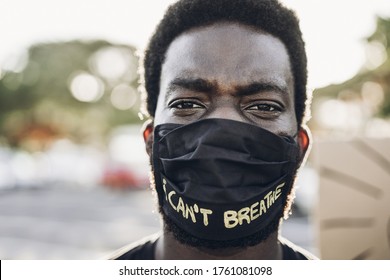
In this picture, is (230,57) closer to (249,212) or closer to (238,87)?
(238,87)

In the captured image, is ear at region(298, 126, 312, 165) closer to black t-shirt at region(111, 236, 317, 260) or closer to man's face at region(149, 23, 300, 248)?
man's face at region(149, 23, 300, 248)

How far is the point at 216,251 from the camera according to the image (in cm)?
148

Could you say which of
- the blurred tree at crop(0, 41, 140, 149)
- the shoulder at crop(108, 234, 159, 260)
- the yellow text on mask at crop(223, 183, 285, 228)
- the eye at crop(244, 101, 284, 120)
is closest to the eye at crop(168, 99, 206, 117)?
the eye at crop(244, 101, 284, 120)

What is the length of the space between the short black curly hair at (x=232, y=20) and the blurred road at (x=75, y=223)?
2.82 m

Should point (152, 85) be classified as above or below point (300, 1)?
below

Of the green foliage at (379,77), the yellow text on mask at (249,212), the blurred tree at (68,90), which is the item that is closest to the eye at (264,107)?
the yellow text on mask at (249,212)

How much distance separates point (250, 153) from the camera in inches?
51.6

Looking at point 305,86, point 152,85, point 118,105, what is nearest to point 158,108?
point 152,85

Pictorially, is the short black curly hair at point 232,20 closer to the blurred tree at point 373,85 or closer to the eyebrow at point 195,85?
the eyebrow at point 195,85

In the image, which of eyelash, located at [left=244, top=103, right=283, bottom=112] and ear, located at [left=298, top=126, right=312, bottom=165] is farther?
ear, located at [left=298, top=126, right=312, bottom=165]

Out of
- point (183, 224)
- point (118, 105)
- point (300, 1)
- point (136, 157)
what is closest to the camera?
point (183, 224)

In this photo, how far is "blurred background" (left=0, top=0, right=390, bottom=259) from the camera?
2.04 metres
